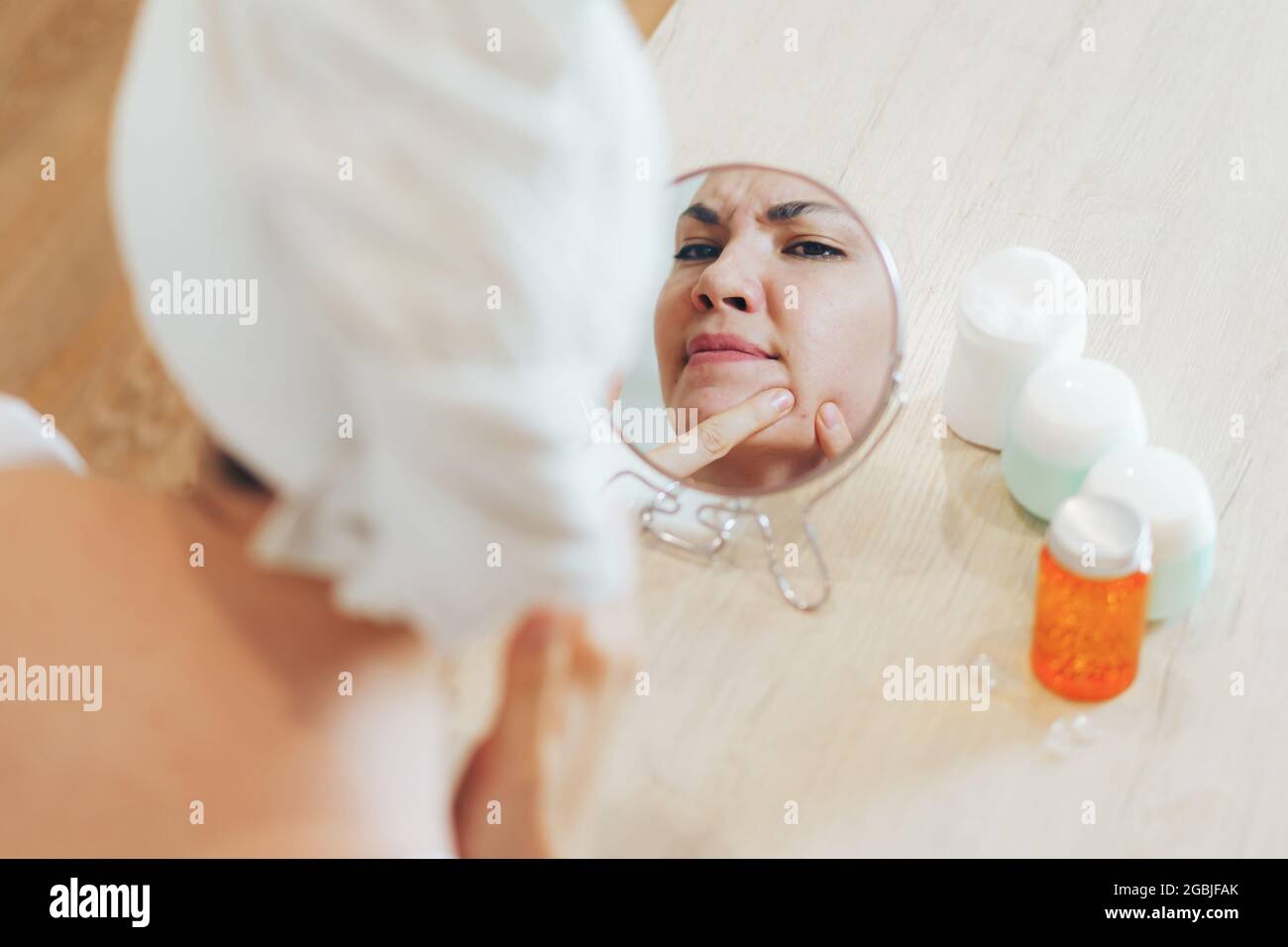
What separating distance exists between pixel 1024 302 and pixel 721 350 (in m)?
0.17

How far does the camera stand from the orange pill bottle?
0.71 metres

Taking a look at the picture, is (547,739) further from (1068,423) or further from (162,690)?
(1068,423)

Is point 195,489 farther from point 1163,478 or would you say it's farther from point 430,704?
point 1163,478

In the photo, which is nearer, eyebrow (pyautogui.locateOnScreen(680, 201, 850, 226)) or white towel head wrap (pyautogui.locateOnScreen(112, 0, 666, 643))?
white towel head wrap (pyautogui.locateOnScreen(112, 0, 666, 643))

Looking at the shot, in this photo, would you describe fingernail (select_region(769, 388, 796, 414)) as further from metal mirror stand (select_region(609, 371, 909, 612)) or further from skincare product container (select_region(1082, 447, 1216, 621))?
skincare product container (select_region(1082, 447, 1216, 621))

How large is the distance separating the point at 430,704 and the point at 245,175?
0.78 ft

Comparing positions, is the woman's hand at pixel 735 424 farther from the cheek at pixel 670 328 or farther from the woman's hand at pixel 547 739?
the woman's hand at pixel 547 739

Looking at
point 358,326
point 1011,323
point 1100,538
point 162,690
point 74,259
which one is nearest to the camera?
point 358,326

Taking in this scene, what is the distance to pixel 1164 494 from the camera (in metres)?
0.75

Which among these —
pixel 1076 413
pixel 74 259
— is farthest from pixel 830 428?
pixel 74 259

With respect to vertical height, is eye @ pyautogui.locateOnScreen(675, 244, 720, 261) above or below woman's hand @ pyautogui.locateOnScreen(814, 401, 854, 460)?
above

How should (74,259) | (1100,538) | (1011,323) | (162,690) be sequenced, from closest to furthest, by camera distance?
(162,690) < (1100,538) < (1011,323) < (74,259)

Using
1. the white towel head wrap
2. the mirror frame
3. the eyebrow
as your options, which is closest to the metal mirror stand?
the mirror frame

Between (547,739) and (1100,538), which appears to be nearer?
(547,739)
